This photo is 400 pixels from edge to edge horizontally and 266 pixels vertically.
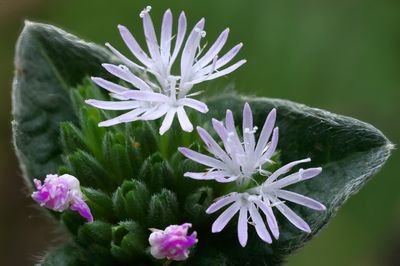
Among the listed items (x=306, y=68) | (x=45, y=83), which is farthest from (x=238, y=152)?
(x=306, y=68)

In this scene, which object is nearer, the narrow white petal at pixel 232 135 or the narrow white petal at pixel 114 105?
the narrow white petal at pixel 232 135

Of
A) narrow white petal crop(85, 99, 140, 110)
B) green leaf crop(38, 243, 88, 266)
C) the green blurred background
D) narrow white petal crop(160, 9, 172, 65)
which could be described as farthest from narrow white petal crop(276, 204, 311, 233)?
the green blurred background

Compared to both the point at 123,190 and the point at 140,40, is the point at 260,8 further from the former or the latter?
the point at 123,190

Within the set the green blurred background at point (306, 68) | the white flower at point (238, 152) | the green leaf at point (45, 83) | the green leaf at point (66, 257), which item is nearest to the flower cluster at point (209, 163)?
the white flower at point (238, 152)

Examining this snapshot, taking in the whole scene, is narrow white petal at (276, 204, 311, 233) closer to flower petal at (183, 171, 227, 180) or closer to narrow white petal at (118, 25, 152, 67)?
flower petal at (183, 171, 227, 180)

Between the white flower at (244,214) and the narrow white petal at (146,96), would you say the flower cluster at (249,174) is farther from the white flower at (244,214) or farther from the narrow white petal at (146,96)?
the narrow white petal at (146,96)

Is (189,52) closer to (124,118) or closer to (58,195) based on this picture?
(124,118)

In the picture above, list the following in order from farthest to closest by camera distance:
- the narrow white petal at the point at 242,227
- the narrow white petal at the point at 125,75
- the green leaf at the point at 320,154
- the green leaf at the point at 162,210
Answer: the green leaf at the point at 320,154
the green leaf at the point at 162,210
the narrow white petal at the point at 125,75
the narrow white petal at the point at 242,227
